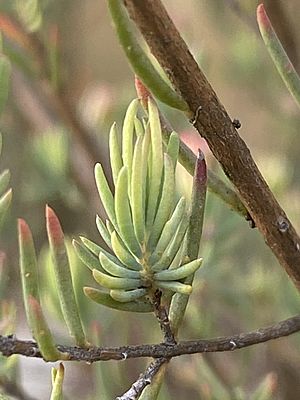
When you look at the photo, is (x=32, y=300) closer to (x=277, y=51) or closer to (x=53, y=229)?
(x=53, y=229)

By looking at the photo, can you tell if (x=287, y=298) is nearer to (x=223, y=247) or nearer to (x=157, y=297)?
(x=223, y=247)

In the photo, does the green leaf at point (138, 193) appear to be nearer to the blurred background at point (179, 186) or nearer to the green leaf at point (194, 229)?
the green leaf at point (194, 229)

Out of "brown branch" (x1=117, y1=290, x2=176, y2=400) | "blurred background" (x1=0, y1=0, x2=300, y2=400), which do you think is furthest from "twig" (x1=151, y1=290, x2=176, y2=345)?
"blurred background" (x1=0, y1=0, x2=300, y2=400)

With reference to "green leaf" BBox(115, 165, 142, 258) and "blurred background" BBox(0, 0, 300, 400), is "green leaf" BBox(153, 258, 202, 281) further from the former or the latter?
"blurred background" BBox(0, 0, 300, 400)

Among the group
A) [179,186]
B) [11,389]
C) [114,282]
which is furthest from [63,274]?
[179,186]

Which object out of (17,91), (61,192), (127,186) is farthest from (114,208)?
(17,91)

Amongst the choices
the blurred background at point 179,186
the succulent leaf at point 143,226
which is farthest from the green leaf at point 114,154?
the blurred background at point 179,186
